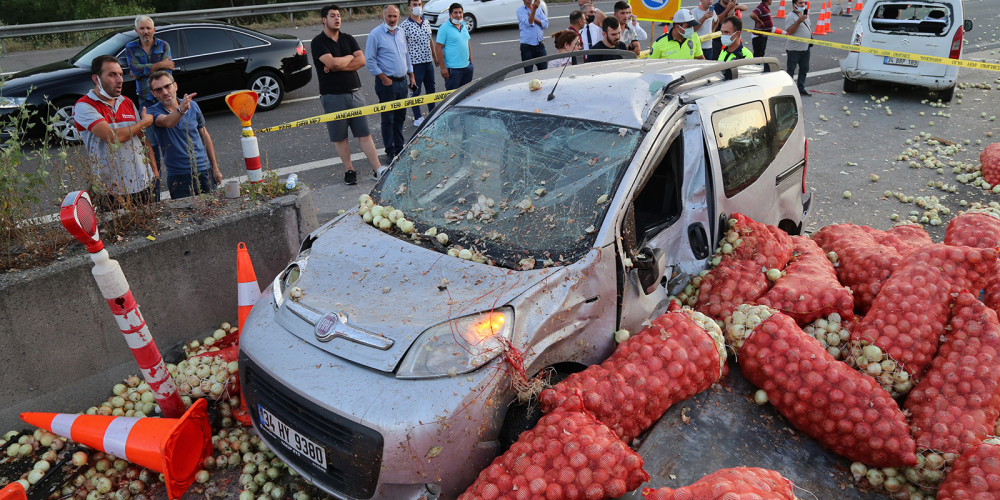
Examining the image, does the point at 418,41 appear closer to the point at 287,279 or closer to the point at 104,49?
the point at 104,49

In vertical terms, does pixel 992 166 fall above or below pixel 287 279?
below

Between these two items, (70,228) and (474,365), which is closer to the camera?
(474,365)

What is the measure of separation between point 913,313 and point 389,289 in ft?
9.79

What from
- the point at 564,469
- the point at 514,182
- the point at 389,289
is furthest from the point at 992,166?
the point at 389,289

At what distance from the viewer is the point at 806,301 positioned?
4.02m

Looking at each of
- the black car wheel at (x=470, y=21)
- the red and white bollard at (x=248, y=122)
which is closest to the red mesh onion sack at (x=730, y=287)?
the red and white bollard at (x=248, y=122)

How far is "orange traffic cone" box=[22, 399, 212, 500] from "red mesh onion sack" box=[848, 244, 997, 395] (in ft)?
12.4

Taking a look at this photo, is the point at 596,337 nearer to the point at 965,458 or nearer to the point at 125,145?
the point at 965,458

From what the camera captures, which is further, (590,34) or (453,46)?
(590,34)

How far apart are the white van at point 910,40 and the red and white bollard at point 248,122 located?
11.2 meters

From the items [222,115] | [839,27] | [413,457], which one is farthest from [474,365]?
[839,27]

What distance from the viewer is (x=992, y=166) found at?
773 centimetres

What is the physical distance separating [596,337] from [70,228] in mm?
2740

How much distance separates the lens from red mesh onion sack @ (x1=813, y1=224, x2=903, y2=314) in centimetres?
432
